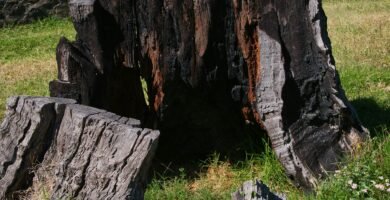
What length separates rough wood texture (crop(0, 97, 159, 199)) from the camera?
3961 mm

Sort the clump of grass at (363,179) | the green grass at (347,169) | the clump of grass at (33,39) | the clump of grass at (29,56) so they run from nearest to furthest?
the clump of grass at (363,179) < the green grass at (347,169) < the clump of grass at (29,56) < the clump of grass at (33,39)

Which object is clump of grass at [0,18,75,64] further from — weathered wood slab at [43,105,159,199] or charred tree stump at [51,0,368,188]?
weathered wood slab at [43,105,159,199]

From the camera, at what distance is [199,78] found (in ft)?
18.0

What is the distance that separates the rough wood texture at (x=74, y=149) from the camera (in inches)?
156

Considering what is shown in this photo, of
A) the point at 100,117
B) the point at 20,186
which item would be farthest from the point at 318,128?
the point at 20,186

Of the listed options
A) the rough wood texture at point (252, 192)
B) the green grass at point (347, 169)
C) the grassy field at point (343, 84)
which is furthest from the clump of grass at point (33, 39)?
the rough wood texture at point (252, 192)

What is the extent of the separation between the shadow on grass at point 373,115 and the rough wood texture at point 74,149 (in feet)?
7.58

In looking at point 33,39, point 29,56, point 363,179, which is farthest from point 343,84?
point 33,39

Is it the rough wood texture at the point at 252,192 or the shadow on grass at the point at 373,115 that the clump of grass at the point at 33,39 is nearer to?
the shadow on grass at the point at 373,115

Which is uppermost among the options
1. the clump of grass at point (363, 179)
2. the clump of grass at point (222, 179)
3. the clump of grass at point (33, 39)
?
the clump of grass at point (33, 39)

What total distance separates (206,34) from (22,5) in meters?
9.18

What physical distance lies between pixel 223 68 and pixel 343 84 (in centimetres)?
249

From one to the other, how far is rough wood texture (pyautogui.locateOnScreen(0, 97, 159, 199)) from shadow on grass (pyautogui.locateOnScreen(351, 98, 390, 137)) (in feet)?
7.58

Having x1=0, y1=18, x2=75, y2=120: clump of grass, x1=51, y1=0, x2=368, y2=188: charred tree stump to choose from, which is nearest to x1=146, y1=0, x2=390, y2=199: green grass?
x1=51, y1=0, x2=368, y2=188: charred tree stump
